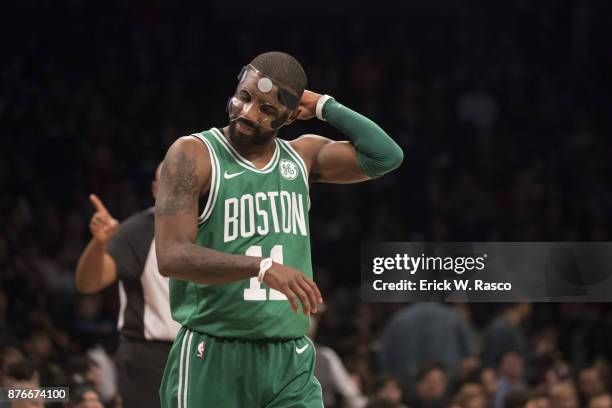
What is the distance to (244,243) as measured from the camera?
4641mm

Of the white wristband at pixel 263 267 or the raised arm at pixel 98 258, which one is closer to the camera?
the white wristband at pixel 263 267

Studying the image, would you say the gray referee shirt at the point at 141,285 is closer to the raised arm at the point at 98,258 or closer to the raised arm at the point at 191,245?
the raised arm at the point at 98,258

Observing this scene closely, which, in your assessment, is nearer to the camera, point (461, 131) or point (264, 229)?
point (264, 229)

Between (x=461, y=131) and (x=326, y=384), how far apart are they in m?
→ 6.52

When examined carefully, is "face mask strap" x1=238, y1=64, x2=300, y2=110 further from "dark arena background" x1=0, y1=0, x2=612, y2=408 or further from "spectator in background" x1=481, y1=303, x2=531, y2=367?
"spectator in background" x1=481, y1=303, x2=531, y2=367

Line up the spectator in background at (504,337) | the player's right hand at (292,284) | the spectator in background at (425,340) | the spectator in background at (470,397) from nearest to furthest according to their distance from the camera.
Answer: the player's right hand at (292,284) → the spectator in background at (470,397) → the spectator in background at (425,340) → the spectator in background at (504,337)

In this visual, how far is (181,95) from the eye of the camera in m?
14.0

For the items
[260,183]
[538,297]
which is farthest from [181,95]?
[260,183]

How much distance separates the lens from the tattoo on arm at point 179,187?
4504mm

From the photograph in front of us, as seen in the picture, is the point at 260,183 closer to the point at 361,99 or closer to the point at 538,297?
the point at 538,297

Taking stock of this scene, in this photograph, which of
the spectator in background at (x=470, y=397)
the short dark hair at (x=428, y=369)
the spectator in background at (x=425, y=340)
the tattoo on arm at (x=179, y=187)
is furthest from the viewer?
the spectator in background at (x=425, y=340)

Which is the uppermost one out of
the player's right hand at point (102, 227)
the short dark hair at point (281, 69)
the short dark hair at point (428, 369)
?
the short dark hair at point (428, 369)

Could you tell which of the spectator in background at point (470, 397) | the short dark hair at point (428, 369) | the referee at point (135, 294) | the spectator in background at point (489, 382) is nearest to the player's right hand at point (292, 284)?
the referee at point (135, 294)

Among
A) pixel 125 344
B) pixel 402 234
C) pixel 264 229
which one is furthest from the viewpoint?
pixel 402 234
